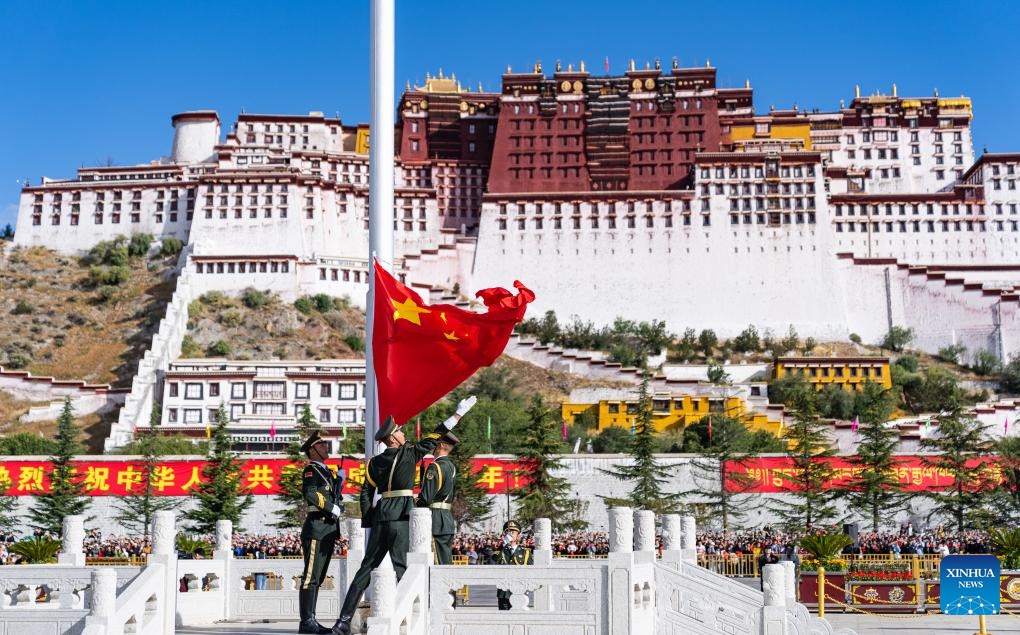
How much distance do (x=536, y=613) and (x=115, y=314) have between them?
55.1 m

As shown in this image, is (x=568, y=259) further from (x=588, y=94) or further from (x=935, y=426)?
(x=935, y=426)

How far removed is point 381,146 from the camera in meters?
12.9

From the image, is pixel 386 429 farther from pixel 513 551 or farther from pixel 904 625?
pixel 904 625

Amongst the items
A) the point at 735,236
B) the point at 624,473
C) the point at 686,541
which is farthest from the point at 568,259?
Result: the point at 686,541

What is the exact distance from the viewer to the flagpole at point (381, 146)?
12.7 meters

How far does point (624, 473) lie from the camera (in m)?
35.4

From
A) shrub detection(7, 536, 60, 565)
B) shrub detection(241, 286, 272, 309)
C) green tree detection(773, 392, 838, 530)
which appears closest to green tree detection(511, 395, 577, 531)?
green tree detection(773, 392, 838, 530)

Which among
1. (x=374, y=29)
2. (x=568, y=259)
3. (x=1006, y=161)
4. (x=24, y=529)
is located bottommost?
(x=24, y=529)

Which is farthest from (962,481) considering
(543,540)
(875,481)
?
(543,540)

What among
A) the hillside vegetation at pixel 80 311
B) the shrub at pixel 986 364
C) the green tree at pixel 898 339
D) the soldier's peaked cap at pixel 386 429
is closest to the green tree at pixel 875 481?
the soldier's peaked cap at pixel 386 429

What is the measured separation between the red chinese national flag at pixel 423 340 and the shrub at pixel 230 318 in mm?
48091

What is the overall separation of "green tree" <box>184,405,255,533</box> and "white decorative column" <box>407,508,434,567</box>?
2228 centimetres

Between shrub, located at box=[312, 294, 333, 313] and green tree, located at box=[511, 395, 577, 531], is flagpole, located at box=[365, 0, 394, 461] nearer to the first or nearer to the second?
green tree, located at box=[511, 395, 577, 531]

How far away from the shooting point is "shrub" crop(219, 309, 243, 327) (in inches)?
2344
